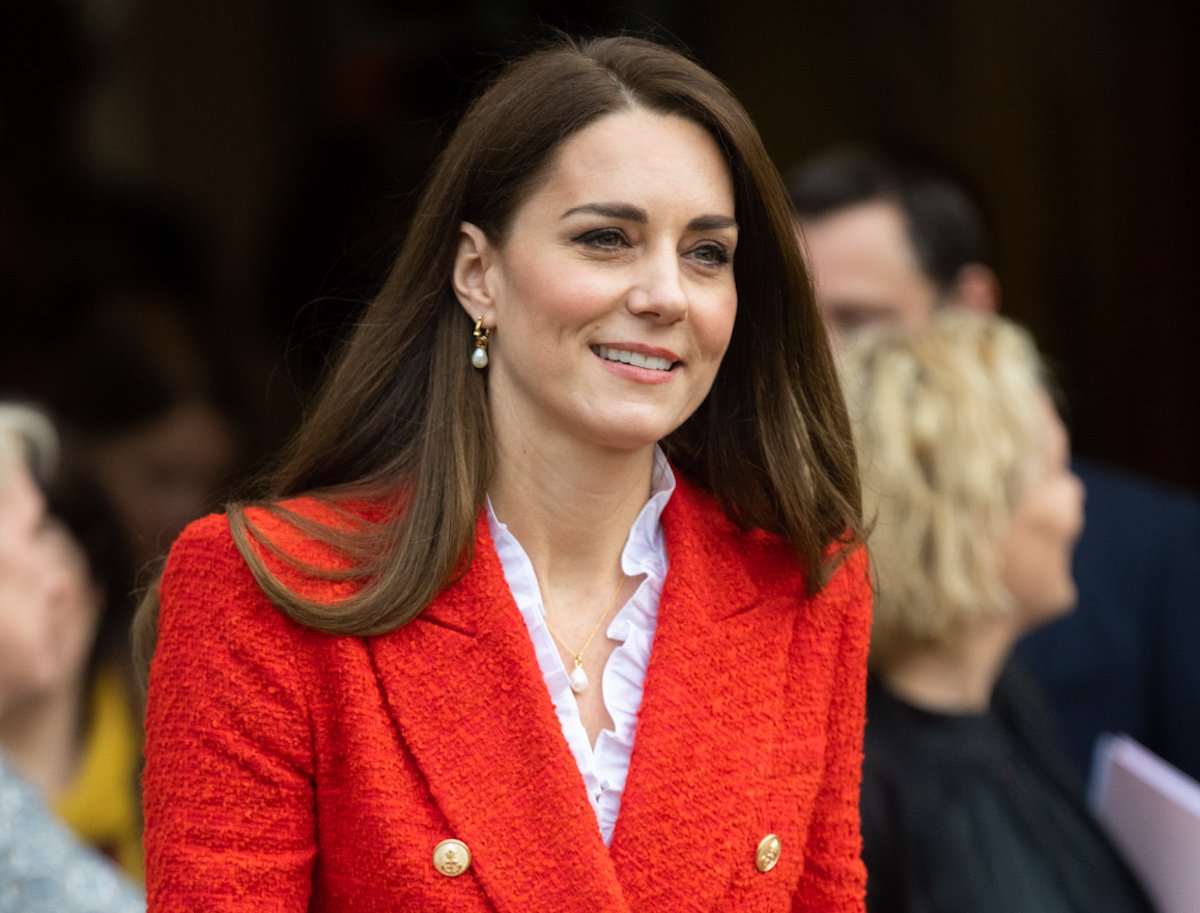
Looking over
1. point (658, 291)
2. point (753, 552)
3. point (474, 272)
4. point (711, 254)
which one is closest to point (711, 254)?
point (711, 254)

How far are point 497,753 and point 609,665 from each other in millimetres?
208

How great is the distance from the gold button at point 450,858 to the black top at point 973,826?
1028mm

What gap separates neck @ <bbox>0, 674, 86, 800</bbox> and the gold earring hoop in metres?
1.83

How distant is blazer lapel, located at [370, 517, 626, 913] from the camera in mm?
1983

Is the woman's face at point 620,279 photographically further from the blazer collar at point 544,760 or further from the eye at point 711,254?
the blazer collar at point 544,760

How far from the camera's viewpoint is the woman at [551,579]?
1.96 metres

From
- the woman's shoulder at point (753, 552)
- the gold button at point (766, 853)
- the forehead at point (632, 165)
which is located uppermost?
the forehead at point (632, 165)

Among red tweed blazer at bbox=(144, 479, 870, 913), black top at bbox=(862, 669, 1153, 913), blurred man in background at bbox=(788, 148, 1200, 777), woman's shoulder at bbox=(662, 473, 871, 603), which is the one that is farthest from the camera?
blurred man in background at bbox=(788, 148, 1200, 777)

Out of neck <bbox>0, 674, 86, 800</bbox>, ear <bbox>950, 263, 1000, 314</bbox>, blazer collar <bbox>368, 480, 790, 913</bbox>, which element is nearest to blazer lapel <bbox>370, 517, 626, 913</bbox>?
blazer collar <bbox>368, 480, 790, 913</bbox>

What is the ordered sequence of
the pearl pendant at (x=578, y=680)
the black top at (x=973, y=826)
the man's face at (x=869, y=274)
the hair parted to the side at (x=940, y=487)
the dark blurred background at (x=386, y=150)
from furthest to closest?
the dark blurred background at (x=386, y=150) < the man's face at (x=869, y=274) < the hair parted to the side at (x=940, y=487) < the black top at (x=973, y=826) < the pearl pendant at (x=578, y=680)

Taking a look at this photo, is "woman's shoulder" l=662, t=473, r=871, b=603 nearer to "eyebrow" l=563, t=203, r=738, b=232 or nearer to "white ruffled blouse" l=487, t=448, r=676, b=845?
"white ruffled blouse" l=487, t=448, r=676, b=845

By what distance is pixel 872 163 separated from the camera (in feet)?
14.3

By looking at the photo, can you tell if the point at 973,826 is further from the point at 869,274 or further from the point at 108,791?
the point at 108,791

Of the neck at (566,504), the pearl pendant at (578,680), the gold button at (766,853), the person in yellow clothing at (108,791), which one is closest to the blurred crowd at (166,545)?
the person in yellow clothing at (108,791)
